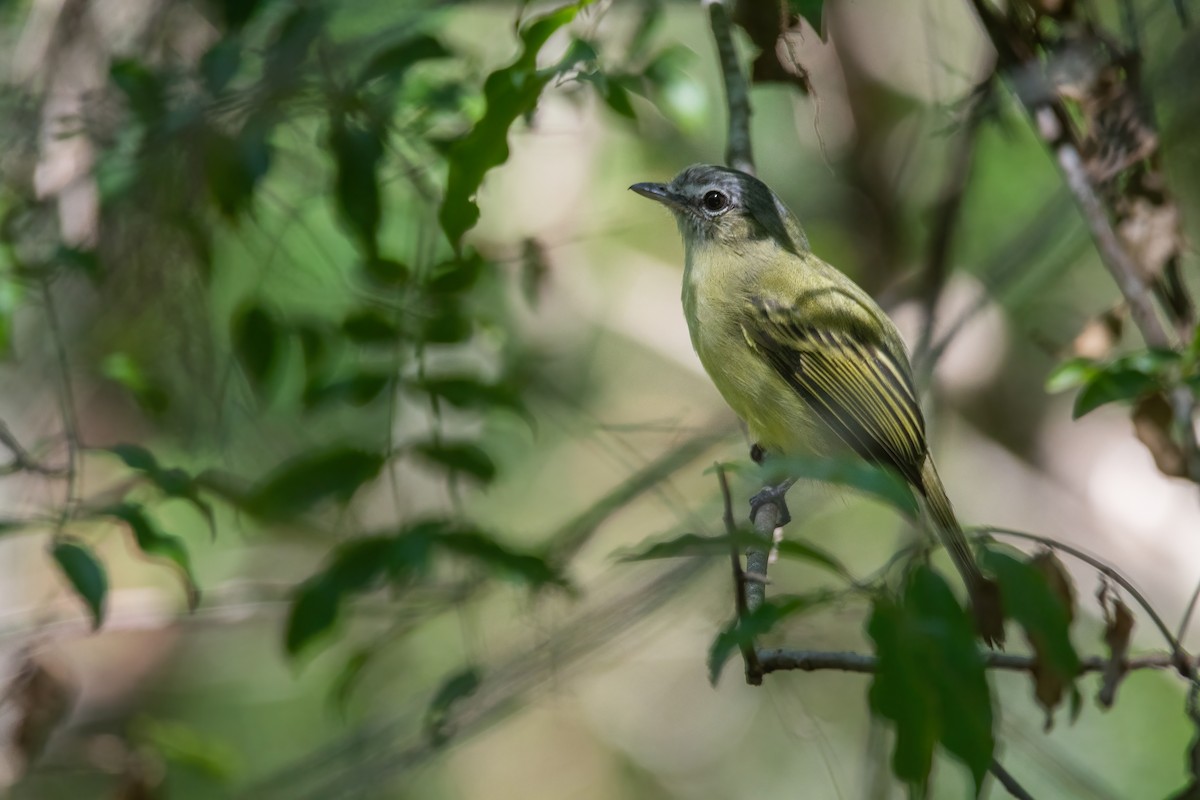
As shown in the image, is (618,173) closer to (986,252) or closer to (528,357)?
(986,252)

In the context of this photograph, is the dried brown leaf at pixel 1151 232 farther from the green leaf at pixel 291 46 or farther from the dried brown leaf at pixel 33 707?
the dried brown leaf at pixel 33 707

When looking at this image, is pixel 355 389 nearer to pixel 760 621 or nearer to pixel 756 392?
pixel 756 392

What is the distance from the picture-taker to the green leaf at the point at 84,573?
106 inches

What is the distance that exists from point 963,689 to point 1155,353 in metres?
1.42

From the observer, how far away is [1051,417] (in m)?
5.68

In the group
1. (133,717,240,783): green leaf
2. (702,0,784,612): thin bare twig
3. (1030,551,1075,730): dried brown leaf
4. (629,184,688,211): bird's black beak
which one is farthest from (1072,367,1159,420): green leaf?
(133,717,240,783): green leaf

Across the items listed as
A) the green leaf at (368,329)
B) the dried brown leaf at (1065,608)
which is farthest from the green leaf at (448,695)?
the dried brown leaf at (1065,608)

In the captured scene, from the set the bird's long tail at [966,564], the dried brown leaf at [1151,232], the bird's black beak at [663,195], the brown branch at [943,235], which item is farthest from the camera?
the bird's black beak at [663,195]

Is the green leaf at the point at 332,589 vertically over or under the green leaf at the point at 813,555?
under

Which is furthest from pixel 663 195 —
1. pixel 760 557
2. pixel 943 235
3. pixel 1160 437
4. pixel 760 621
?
pixel 760 621

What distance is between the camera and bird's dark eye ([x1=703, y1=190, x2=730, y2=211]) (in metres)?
4.12

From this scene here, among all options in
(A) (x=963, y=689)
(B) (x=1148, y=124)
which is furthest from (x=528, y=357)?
(A) (x=963, y=689)

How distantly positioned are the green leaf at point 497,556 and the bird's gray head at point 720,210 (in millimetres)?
1577

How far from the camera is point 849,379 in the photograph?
3.80 m
